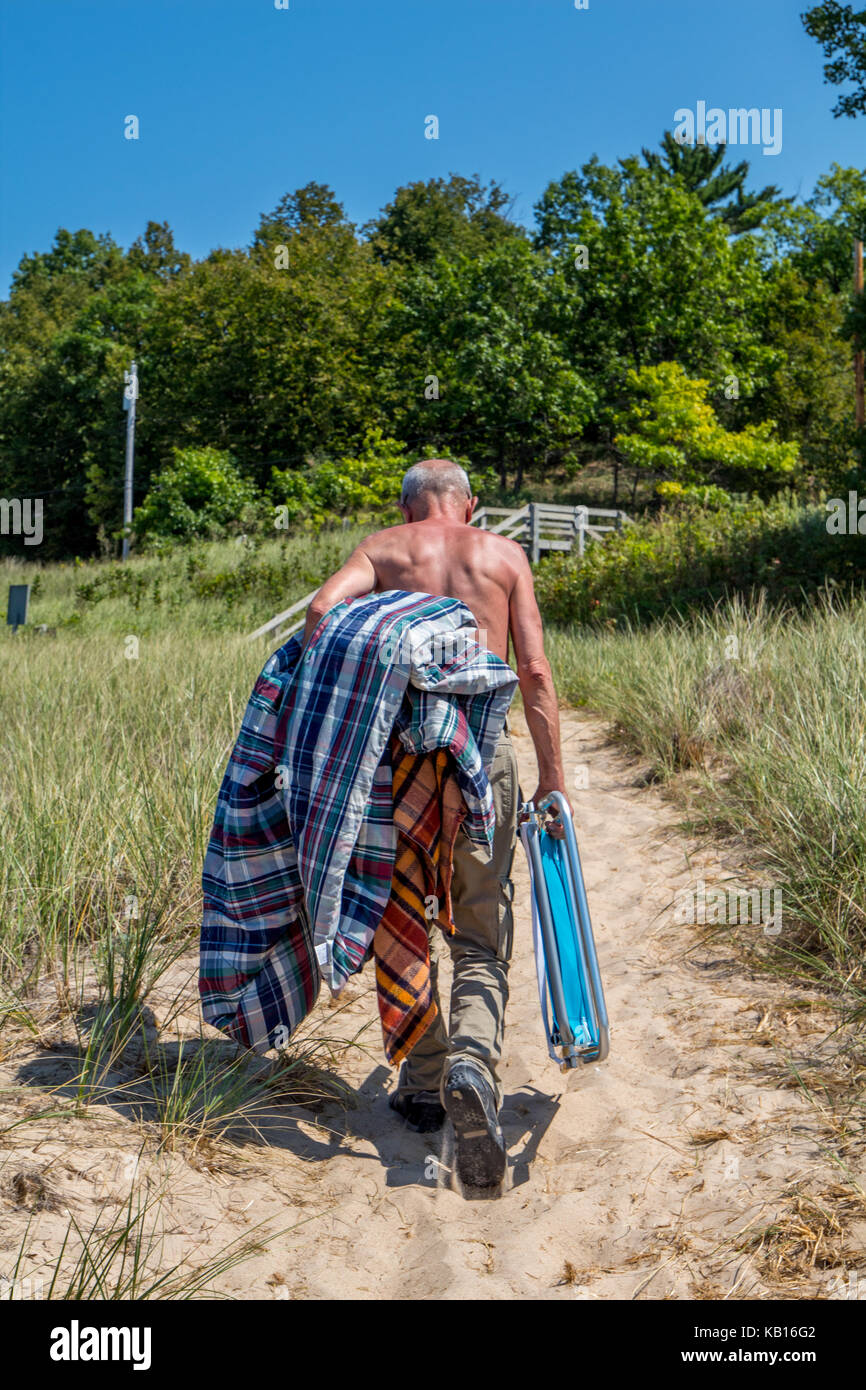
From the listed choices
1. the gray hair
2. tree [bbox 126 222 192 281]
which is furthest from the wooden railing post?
tree [bbox 126 222 192 281]

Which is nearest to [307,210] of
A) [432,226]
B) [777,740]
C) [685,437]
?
[432,226]

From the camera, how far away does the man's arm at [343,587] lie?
2.95 meters

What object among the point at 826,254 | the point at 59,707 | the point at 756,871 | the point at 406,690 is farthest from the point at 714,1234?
the point at 826,254

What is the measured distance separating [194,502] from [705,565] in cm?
1849

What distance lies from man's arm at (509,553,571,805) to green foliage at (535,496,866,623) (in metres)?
8.20

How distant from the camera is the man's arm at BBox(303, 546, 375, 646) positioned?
2.95m

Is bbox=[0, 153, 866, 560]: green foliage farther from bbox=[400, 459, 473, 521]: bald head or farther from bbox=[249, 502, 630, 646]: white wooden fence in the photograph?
bbox=[400, 459, 473, 521]: bald head

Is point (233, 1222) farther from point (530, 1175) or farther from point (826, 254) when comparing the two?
point (826, 254)

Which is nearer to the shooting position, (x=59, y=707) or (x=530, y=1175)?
(x=530, y=1175)

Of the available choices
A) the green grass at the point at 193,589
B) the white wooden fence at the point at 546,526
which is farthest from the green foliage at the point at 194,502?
the white wooden fence at the point at 546,526

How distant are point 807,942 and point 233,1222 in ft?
7.68

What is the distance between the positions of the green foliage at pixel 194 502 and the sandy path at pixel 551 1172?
966 inches

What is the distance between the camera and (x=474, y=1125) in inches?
107

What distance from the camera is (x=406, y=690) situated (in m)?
2.83
